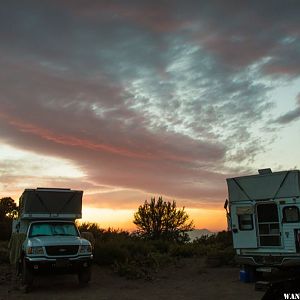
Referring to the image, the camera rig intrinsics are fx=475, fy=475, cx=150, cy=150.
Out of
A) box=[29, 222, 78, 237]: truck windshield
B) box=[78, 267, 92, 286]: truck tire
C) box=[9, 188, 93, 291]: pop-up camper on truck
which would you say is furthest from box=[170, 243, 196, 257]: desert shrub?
box=[78, 267, 92, 286]: truck tire

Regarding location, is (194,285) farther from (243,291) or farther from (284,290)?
(284,290)

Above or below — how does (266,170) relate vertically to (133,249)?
above

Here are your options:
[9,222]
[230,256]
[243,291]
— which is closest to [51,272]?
[243,291]

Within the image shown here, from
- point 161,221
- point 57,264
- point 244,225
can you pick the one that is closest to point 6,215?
point 161,221

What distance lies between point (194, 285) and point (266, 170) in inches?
172

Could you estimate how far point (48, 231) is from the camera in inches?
626

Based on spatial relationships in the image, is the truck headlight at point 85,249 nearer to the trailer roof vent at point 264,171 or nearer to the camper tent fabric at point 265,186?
the camper tent fabric at point 265,186

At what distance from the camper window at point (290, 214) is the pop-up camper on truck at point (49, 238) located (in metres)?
6.17

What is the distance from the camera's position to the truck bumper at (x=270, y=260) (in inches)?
532

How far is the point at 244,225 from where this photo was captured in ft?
49.0

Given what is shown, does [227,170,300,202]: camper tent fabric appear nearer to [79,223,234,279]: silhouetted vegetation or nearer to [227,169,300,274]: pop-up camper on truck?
[227,169,300,274]: pop-up camper on truck

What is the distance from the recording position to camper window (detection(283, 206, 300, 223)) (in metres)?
13.5

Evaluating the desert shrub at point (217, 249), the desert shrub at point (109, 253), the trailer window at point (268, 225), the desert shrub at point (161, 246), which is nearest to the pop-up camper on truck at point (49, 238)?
the desert shrub at point (109, 253)

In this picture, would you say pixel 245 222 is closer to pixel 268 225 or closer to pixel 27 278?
pixel 268 225
